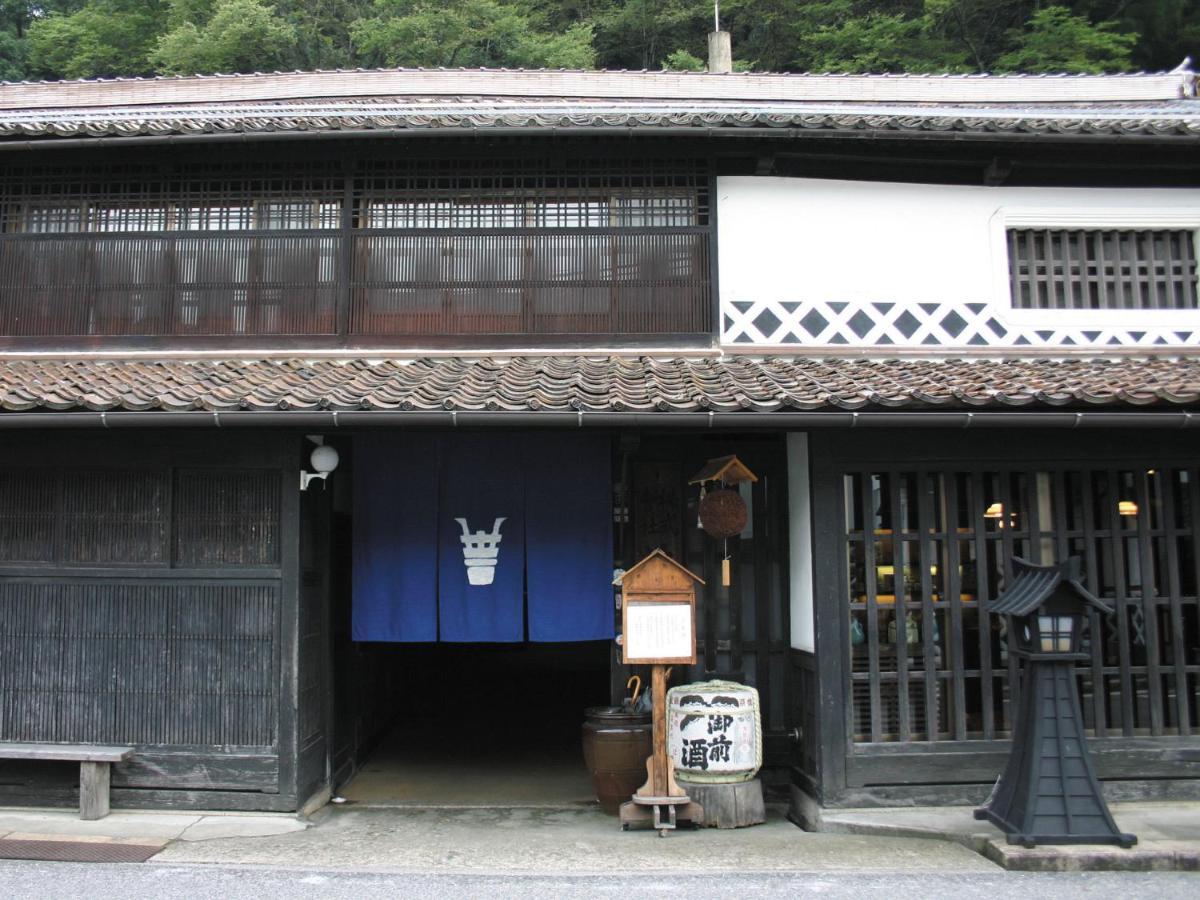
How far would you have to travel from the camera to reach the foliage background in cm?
2611

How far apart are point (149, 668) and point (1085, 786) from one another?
718 cm

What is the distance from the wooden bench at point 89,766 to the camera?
7.18m

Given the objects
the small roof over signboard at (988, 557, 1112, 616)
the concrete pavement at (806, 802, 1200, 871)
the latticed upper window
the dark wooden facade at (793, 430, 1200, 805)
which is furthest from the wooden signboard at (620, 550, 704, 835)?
the latticed upper window

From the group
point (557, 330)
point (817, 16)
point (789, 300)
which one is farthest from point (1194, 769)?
point (817, 16)

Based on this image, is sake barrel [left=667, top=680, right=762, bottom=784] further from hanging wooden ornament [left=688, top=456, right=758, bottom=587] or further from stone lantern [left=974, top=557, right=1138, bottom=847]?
stone lantern [left=974, top=557, right=1138, bottom=847]

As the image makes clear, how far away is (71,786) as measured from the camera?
24.5 ft

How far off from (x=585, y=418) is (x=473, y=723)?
21.1 feet

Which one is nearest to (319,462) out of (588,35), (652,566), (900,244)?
(652,566)

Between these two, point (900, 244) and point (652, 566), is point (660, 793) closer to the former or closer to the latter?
point (652, 566)

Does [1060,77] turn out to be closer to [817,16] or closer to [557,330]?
[557,330]

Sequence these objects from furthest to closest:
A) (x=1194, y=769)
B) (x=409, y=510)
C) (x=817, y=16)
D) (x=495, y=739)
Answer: (x=817, y=16), (x=495, y=739), (x=409, y=510), (x=1194, y=769)

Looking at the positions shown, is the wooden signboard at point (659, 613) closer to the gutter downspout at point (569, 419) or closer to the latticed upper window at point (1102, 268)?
the gutter downspout at point (569, 419)

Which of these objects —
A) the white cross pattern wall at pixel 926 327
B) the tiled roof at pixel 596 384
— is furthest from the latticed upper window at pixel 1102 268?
the tiled roof at pixel 596 384

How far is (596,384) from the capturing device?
7312 millimetres
